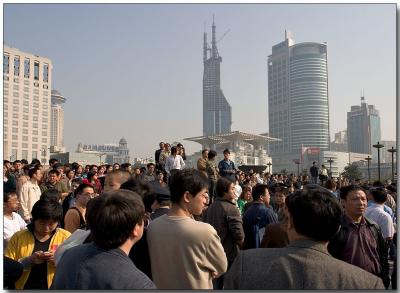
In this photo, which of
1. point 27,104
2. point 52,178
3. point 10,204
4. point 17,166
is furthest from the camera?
point 27,104

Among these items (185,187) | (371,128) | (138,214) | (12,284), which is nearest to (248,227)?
(185,187)

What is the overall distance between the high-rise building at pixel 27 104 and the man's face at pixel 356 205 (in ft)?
343

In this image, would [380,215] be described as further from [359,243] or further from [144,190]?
[144,190]

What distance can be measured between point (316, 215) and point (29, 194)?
7003 mm

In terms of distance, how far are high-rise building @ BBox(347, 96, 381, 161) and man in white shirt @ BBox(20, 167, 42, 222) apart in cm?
18042

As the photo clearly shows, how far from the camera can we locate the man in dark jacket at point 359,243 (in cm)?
395

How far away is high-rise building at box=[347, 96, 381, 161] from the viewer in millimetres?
174125

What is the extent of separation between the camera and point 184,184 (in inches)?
125

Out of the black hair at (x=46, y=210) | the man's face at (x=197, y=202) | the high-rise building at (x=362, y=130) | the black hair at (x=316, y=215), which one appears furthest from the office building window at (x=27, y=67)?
the high-rise building at (x=362, y=130)

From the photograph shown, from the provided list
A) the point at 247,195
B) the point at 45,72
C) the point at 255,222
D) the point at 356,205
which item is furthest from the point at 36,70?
the point at 356,205

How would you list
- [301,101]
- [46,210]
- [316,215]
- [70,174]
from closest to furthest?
[316,215] < [46,210] < [70,174] < [301,101]

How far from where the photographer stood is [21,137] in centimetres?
10600

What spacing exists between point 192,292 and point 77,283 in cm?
112

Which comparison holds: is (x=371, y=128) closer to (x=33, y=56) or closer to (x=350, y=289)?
(x=33, y=56)
